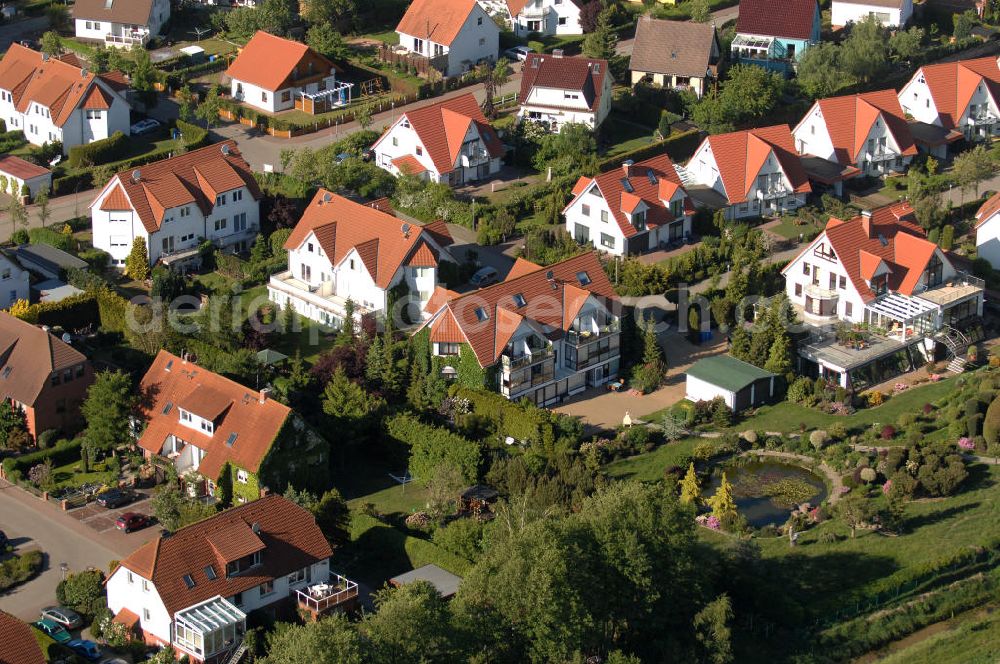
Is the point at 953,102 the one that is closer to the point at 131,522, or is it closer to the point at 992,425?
the point at 992,425

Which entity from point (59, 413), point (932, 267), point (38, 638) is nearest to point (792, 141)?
point (932, 267)

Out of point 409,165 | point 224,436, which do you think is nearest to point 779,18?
point 409,165

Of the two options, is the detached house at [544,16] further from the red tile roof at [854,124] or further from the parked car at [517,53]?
the red tile roof at [854,124]

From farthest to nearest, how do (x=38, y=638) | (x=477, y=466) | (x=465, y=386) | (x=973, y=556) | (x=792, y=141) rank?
1. (x=792, y=141)
2. (x=465, y=386)
3. (x=477, y=466)
4. (x=973, y=556)
5. (x=38, y=638)

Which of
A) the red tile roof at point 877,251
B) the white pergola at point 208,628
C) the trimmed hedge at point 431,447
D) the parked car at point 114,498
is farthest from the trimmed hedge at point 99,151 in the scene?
the white pergola at point 208,628

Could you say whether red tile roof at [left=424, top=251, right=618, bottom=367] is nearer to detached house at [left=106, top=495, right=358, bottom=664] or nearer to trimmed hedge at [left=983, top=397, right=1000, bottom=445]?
detached house at [left=106, top=495, right=358, bottom=664]

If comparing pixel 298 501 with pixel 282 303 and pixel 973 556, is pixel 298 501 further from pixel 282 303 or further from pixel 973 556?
pixel 973 556
